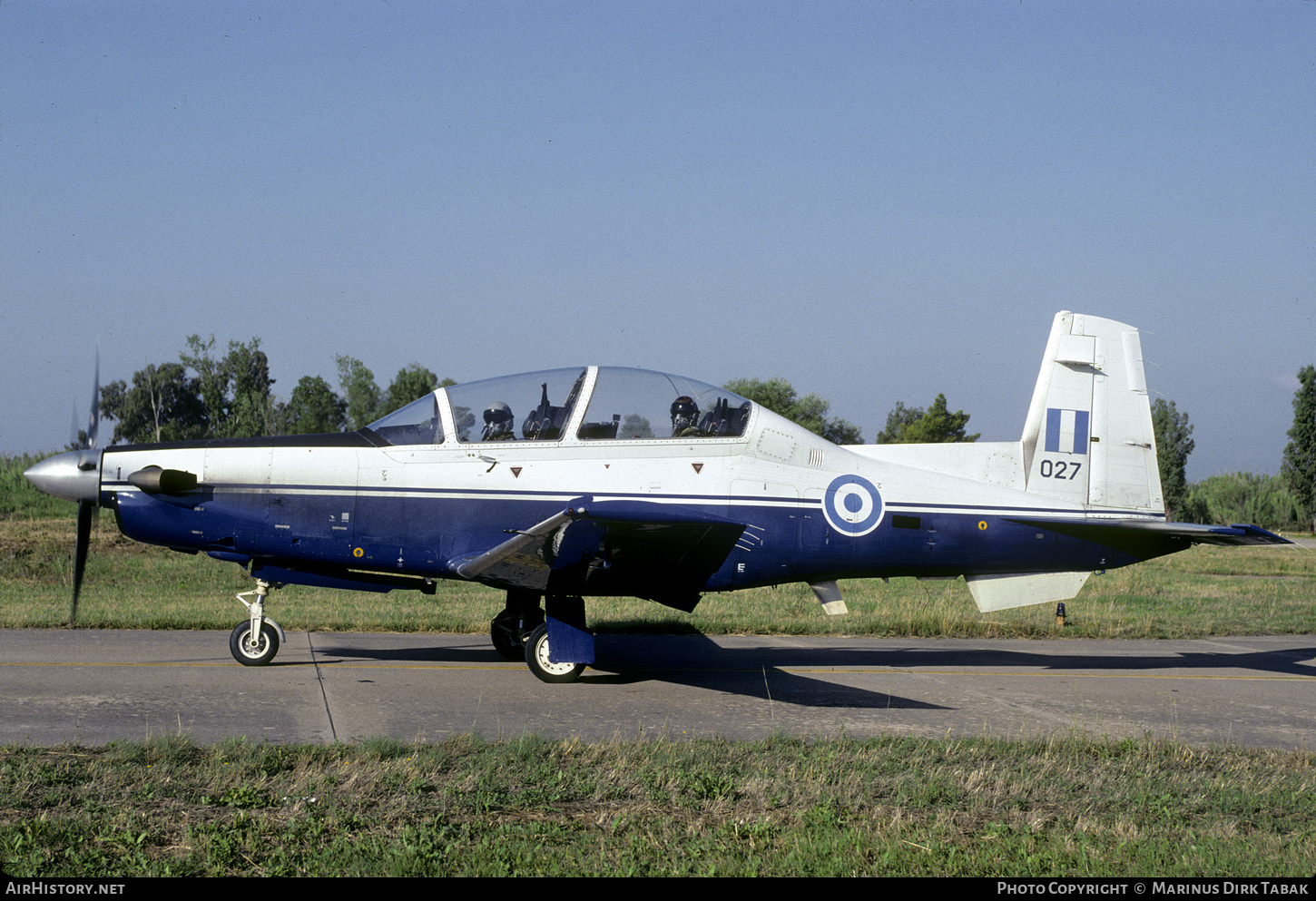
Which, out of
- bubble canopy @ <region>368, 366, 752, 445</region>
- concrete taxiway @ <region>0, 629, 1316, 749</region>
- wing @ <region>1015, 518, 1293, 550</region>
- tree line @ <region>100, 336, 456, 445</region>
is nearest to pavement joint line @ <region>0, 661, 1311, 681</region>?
concrete taxiway @ <region>0, 629, 1316, 749</region>

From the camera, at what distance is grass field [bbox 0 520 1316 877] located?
4.38 meters

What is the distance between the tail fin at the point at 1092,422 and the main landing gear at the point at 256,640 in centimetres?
775

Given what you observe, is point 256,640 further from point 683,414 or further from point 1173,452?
→ point 1173,452

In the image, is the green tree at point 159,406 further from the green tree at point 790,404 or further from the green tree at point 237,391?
the green tree at point 790,404

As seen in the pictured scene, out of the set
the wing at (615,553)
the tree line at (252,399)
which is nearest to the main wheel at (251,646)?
the wing at (615,553)

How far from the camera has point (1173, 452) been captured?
60.2 metres

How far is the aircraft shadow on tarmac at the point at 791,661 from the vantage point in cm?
897

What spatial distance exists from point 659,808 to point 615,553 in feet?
11.1

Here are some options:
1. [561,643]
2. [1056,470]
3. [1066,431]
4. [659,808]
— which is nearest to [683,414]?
[561,643]

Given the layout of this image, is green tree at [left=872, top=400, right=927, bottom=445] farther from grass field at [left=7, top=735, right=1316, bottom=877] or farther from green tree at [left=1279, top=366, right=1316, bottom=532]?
grass field at [left=7, top=735, right=1316, bottom=877]

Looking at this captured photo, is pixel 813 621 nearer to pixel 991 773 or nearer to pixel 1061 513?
pixel 1061 513

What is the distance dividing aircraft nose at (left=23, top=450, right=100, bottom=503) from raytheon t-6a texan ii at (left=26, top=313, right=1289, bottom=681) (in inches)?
0.6

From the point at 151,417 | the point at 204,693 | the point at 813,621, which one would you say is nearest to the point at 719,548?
the point at 204,693
